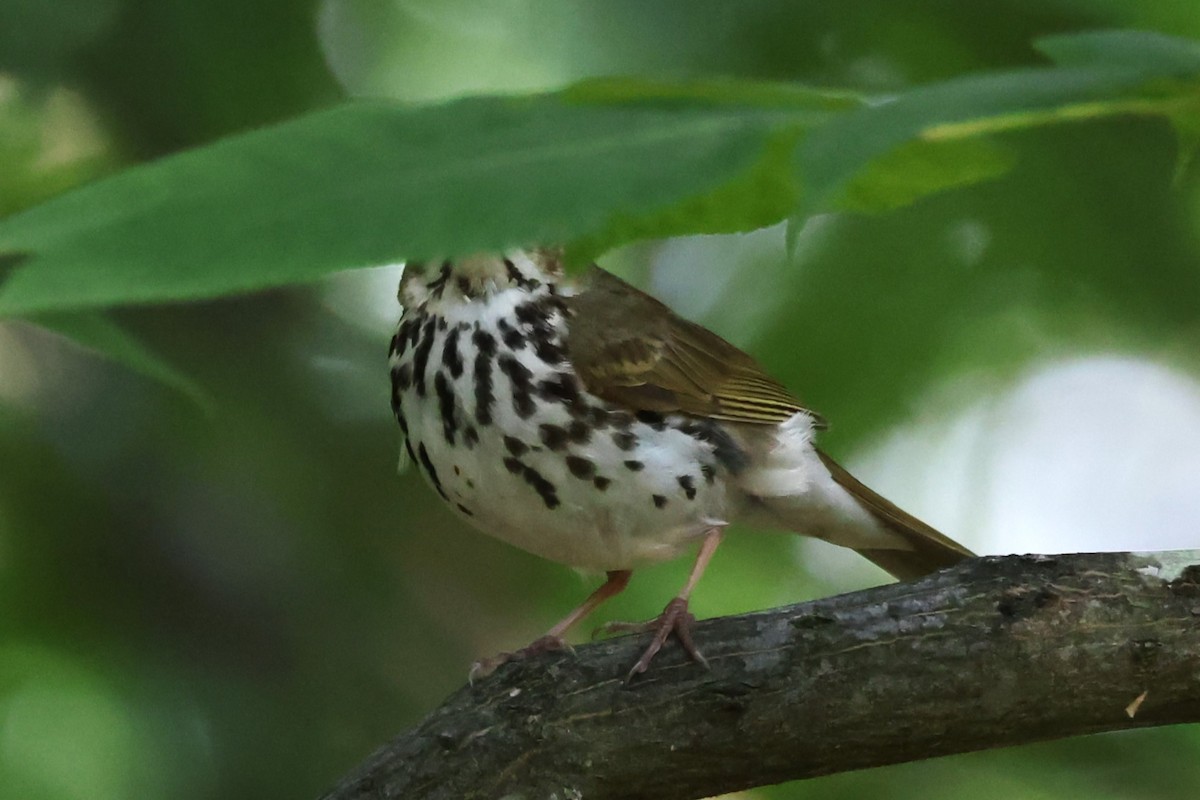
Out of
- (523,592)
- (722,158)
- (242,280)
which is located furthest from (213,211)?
(523,592)

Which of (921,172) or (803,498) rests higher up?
(803,498)

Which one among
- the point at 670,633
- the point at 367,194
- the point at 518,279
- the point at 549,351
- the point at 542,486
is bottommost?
the point at 367,194

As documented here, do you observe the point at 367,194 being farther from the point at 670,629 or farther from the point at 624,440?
the point at 624,440

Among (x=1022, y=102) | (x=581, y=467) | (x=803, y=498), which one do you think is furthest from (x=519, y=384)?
(x=1022, y=102)

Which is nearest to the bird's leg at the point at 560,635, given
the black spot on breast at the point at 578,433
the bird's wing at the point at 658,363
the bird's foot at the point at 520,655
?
the bird's foot at the point at 520,655

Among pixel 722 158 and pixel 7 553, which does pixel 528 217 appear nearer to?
pixel 722 158

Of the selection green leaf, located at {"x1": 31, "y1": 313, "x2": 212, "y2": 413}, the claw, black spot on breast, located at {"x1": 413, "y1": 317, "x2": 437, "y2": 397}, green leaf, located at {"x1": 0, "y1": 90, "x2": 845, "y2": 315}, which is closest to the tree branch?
the claw
